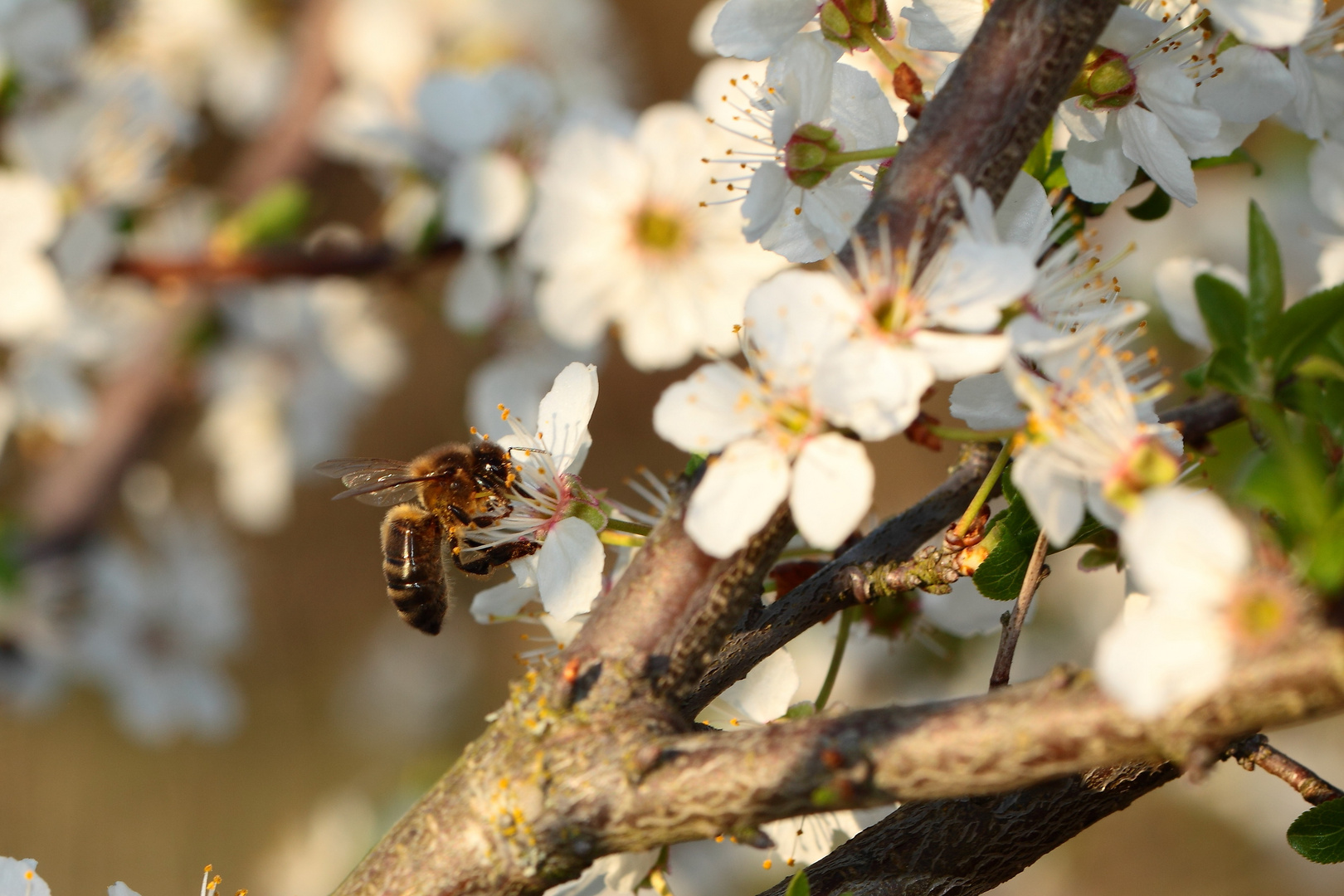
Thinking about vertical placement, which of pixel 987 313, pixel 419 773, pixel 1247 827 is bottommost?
pixel 1247 827

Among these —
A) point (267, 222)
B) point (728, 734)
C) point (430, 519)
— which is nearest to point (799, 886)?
point (728, 734)

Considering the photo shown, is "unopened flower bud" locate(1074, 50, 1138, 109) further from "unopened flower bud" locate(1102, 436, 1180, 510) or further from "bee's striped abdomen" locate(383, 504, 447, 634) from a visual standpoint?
"bee's striped abdomen" locate(383, 504, 447, 634)

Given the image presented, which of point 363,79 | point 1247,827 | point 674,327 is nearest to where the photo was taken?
point 674,327

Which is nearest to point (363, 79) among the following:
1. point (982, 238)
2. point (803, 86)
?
point (803, 86)

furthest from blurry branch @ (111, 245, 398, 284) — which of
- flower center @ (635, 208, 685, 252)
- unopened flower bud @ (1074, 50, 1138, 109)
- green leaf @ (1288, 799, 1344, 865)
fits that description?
green leaf @ (1288, 799, 1344, 865)

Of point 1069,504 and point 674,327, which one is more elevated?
point 1069,504

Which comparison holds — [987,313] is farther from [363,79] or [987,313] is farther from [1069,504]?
[363,79]

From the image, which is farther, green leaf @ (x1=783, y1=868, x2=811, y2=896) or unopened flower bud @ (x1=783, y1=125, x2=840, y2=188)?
unopened flower bud @ (x1=783, y1=125, x2=840, y2=188)

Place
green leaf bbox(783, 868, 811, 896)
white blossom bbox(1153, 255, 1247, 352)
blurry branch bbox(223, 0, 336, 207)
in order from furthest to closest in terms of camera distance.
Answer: blurry branch bbox(223, 0, 336, 207) < white blossom bbox(1153, 255, 1247, 352) < green leaf bbox(783, 868, 811, 896)
